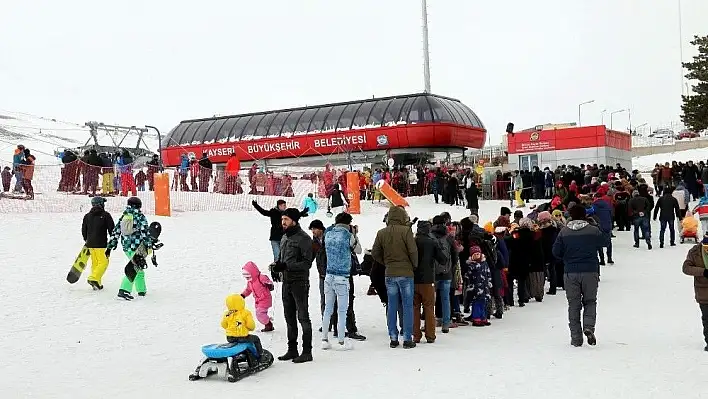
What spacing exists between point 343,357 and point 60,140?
6606 cm

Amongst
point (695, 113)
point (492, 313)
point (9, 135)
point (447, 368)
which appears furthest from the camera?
point (9, 135)

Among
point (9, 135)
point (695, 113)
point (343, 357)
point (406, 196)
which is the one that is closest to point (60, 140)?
point (9, 135)

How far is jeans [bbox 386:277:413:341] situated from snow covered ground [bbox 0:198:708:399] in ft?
0.84

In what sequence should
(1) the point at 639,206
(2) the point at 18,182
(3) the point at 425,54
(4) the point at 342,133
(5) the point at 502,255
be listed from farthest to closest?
(3) the point at 425,54 < (4) the point at 342,133 < (2) the point at 18,182 < (1) the point at 639,206 < (5) the point at 502,255

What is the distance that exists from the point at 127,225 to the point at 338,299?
4215mm

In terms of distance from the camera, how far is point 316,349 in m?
9.13

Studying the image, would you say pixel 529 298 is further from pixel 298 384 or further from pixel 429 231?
pixel 298 384

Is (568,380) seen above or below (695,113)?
below

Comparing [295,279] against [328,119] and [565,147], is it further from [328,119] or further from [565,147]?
[565,147]

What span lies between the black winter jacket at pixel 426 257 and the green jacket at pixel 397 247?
0.22 meters

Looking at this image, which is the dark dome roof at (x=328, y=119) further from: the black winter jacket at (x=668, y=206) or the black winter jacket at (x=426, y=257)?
the black winter jacket at (x=426, y=257)

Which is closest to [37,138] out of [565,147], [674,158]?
[565,147]

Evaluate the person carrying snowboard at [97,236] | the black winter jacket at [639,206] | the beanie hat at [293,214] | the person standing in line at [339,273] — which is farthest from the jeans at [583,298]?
the black winter jacket at [639,206]

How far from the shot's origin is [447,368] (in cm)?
790
